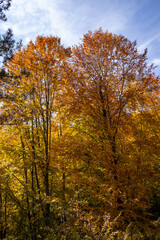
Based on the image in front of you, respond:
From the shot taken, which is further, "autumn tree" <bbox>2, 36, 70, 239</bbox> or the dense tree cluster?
"autumn tree" <bbox>2, 36, 70, 239</bbox>

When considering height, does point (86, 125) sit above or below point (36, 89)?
below

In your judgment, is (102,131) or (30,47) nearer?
(102,131)

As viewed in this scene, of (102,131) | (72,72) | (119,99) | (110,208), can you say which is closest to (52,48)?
(72,72)

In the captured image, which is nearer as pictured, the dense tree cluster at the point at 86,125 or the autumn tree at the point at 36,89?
the dense tree cluster at the point at 86,125

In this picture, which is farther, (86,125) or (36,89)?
(36,89)

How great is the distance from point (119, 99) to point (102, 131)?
164 cm

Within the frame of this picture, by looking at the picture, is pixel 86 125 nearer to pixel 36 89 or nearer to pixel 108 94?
pixel 108 94

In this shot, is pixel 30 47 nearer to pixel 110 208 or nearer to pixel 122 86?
pixel 122 86

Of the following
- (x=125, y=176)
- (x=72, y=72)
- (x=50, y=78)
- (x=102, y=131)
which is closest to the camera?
(x=125, y=176)

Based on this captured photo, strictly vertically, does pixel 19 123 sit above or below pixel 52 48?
below

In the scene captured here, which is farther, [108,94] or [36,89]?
[36,89]

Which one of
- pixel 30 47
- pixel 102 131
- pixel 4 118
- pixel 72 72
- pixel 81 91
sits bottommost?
pixel 102 131

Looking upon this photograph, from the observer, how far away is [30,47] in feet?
23.6

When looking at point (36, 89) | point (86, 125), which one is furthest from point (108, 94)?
point (36, 89)
